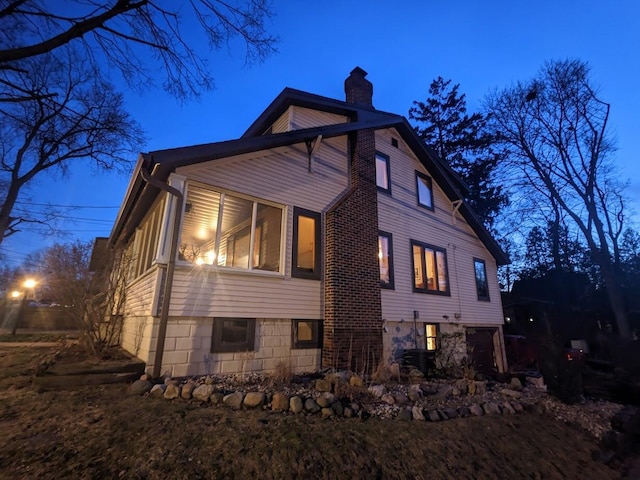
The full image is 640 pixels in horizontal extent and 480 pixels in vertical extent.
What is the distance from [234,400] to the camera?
443 cm

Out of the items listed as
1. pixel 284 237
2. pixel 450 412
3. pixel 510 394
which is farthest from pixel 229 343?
pixel 510 394

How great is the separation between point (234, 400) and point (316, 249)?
13.9 feet

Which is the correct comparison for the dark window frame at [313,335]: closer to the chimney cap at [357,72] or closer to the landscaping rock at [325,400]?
the landscaping rock at [325,400]

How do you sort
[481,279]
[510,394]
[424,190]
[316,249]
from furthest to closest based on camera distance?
[481,279] < [424,190] < [316,249] < [510,394]

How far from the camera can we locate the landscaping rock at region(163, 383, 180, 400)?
180 inches

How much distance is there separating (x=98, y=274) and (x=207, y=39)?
620cm

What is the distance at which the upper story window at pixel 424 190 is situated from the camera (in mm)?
12206

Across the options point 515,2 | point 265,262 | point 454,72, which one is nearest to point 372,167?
point 265,262

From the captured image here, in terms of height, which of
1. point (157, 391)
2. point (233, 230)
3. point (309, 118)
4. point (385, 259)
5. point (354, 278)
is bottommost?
point (157, 391)

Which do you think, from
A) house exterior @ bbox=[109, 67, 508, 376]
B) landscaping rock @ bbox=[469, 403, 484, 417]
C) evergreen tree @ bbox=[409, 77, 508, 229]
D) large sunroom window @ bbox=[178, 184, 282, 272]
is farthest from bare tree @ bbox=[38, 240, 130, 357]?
evergreen tree @ bbox=[409, 77, 508, 229]

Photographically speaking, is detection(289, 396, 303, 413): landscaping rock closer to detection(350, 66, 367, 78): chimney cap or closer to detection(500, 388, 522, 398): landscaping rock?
detection(500, 388, 522, 398): landscaping rock

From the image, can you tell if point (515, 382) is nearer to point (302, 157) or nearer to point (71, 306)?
point (302, 157)

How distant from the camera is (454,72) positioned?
11581 cm

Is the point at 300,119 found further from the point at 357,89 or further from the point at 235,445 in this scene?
the point at 235,445
